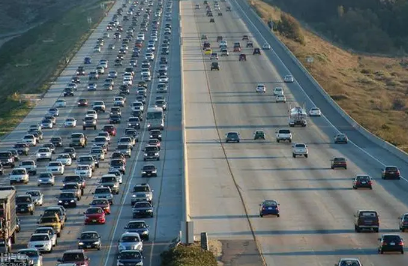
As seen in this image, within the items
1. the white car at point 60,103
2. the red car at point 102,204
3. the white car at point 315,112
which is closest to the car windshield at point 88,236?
the red car at point 102,204

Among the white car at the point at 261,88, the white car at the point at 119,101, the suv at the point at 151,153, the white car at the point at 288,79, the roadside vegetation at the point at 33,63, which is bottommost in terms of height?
the roadside vegetation at the point at 33,63

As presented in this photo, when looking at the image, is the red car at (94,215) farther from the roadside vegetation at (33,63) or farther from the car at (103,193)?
the roadside vegetation at (33,63)

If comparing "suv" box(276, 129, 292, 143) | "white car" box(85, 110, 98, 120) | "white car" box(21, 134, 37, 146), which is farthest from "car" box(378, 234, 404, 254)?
"white car" box(85, 110, 98, 120)

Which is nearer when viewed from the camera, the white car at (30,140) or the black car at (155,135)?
the white car at (30,140)

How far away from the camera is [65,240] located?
53.3 metres

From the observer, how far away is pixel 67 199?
204ft

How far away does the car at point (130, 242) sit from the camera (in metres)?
48.7

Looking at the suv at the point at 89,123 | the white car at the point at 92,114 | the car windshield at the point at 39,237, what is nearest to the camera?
the car windshield at the point at 39,237

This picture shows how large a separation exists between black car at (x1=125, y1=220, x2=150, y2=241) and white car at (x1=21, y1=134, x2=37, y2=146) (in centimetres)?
3657

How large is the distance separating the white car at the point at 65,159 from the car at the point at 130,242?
28.0 meters

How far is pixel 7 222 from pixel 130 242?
209 inches

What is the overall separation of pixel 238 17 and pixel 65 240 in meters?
142

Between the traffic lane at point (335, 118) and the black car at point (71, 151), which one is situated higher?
the black car at point (71, 151)

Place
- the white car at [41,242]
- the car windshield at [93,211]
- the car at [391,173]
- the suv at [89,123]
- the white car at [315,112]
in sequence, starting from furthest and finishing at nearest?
the white car at [315,112] → the suv at [89,123] → the car at [391,173] → the car windshield at [93,211] → the white car at [41,242]
